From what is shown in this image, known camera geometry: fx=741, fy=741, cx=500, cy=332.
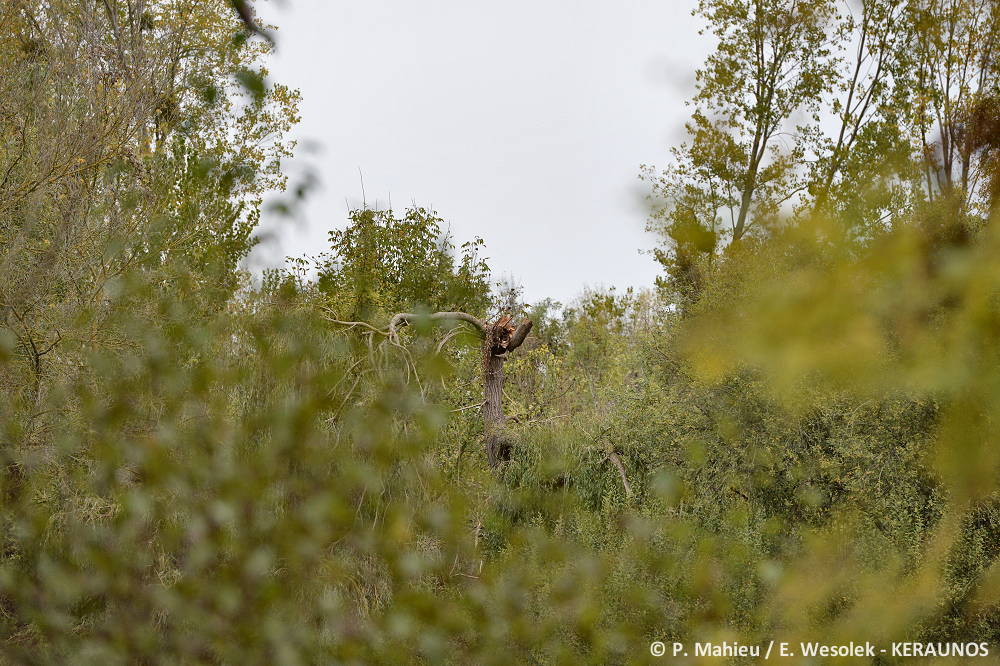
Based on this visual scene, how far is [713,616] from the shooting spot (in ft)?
8.31

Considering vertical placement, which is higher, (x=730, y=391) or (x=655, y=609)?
(x=730, y=391)

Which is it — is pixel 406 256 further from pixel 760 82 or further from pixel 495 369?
pixel 760 82

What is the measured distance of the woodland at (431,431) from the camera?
1301mm

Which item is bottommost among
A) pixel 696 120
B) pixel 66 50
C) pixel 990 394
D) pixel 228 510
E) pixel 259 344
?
pixel 228 510

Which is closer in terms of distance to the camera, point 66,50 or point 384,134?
point 66,50

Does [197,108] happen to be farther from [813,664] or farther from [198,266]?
[813,664]

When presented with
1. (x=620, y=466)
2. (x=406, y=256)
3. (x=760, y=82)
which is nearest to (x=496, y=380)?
(x=620, y=466)

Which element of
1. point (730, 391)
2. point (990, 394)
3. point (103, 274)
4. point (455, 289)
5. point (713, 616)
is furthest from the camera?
point (455, 289)

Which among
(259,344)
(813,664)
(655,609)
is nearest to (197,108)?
(259,344)

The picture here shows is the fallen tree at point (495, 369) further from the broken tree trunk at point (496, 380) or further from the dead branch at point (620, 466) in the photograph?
the dead branch at point (620, 466)

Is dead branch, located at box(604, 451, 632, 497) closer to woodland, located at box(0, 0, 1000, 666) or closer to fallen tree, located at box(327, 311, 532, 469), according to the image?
woodland, located at box(0, 0, 1000, 666)

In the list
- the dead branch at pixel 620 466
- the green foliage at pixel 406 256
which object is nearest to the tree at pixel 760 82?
the green foliage at pixel 406 256

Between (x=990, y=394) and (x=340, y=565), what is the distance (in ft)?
4.27

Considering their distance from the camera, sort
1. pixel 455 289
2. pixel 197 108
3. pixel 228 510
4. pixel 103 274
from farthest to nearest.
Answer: pixel 455 289
pixel 197 108
pixel 103 274
pixel 228 510
